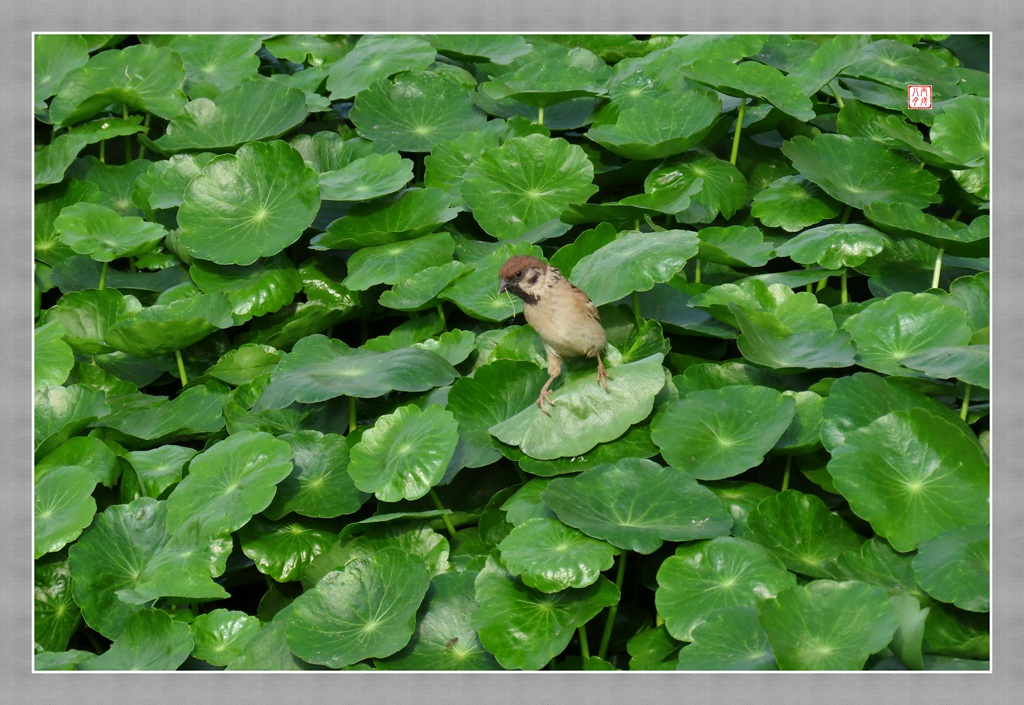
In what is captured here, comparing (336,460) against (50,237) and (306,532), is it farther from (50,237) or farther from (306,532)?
(50,237)

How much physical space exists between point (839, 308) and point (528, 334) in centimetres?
110

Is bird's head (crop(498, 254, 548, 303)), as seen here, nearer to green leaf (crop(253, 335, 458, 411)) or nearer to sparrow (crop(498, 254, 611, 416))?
sparrow (crop(498, 254, 611, 416))

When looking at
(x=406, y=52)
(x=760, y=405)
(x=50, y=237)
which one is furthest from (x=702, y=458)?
(x=50, y=237)

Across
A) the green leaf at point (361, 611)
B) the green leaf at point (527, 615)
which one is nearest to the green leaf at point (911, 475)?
the green leaf at point (527, 615)

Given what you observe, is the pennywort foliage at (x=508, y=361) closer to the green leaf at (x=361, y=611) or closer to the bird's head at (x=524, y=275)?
the green leaf at (x=361, y=611)

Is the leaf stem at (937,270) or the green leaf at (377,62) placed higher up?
the green leaf at (377,62)

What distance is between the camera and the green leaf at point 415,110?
4641 millimetres

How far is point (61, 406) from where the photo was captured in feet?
12.2

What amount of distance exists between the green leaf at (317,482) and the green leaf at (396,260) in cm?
74

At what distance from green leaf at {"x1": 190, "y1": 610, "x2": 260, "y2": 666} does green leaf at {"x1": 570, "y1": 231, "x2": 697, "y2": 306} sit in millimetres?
1464

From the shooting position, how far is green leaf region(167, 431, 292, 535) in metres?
3.13

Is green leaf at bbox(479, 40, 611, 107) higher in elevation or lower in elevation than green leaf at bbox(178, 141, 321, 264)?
higher

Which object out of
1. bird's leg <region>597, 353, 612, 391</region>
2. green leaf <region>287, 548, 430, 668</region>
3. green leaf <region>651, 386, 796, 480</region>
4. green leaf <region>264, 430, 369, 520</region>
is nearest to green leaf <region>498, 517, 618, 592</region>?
green leaf <region>287, 548, 430, 668</region>

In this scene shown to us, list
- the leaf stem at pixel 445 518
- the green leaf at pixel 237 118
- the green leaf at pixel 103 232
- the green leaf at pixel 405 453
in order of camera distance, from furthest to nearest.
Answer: the green leaf at pixel 237 118
the green leaf at pixel 103 232
the leaf stem at pixel 445 518
the green leaf at pixel 405 453
